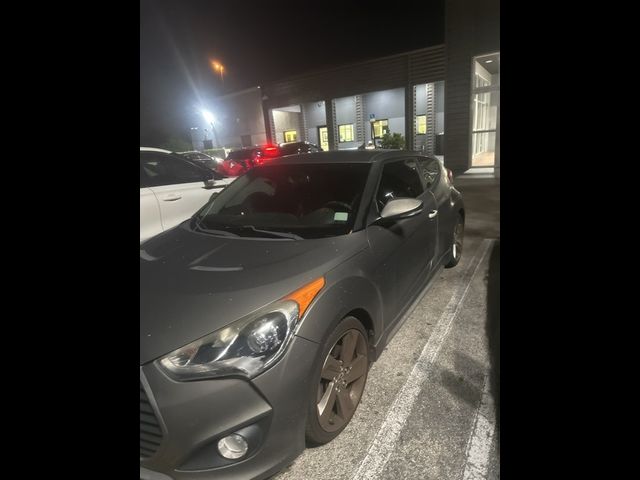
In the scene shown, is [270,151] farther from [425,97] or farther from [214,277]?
[425,97]

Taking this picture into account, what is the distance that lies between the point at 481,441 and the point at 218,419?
1362 millimetres

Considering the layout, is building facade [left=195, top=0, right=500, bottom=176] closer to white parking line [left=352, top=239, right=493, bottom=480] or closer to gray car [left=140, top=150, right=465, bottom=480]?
white parking line [left=352, top=239, right=493, bottom=480]

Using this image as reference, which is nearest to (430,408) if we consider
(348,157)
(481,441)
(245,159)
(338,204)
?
(481,441)

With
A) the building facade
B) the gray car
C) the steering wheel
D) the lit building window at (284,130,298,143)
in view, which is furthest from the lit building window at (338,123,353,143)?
the steering wheel

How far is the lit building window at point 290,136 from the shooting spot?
2733cm

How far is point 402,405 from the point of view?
213cm

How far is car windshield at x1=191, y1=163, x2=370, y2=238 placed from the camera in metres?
2.33

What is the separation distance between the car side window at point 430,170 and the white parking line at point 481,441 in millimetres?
2063

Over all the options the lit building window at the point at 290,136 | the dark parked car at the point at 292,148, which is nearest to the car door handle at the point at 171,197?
the dark parked car at the point at 292,148
